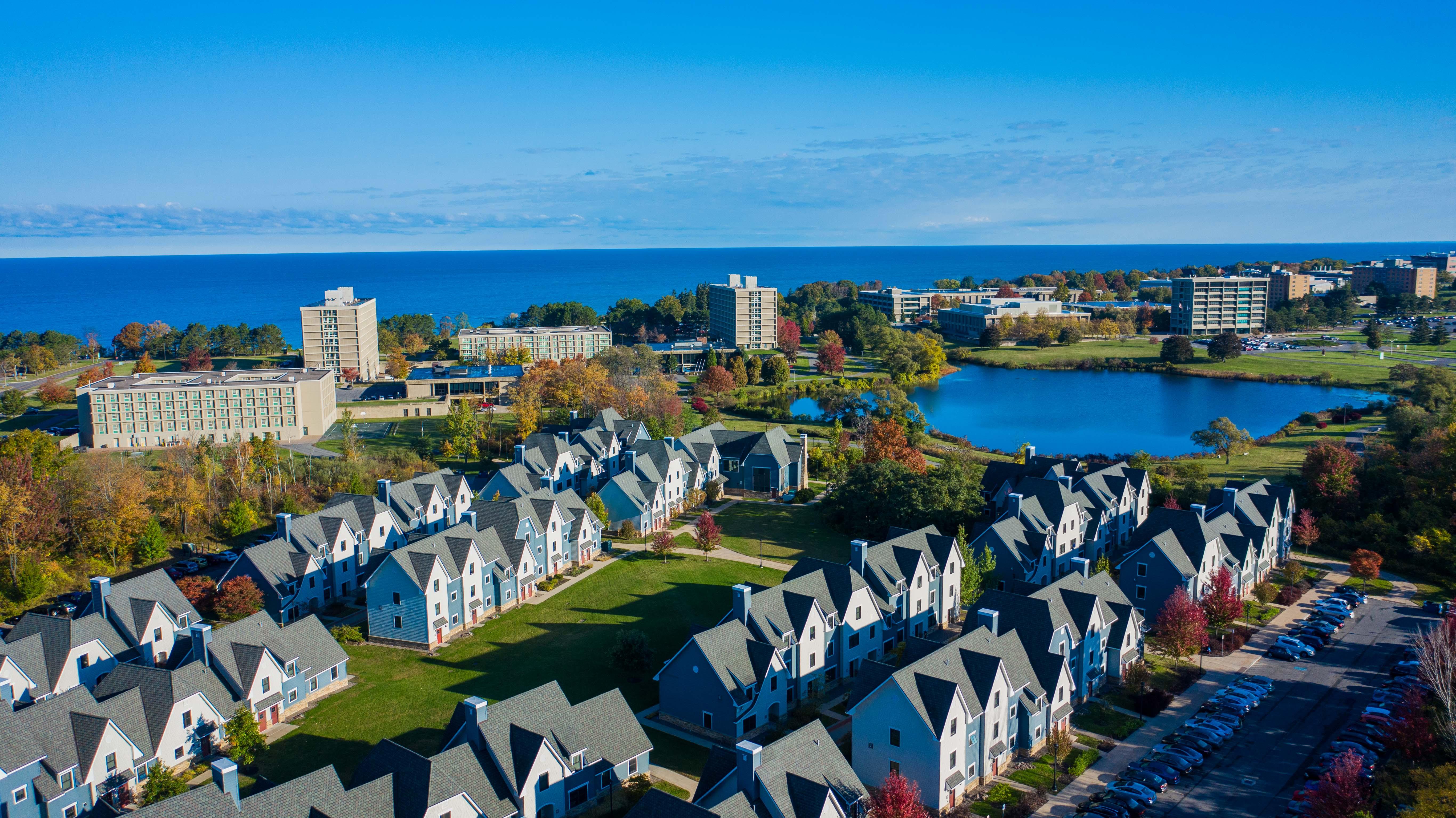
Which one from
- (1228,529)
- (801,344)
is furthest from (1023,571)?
(801,344)

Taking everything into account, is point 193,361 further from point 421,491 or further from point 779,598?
point 779,598

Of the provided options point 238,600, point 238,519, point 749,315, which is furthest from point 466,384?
point 238,600

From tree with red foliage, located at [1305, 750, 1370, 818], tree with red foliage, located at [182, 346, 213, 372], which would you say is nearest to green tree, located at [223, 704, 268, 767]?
tree with red foliage, located at [1305, 750, 1370, 818]

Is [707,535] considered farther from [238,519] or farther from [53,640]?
[53,640]

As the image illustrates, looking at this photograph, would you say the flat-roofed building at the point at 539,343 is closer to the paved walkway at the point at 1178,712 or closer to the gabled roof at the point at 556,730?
the paved walkway at the point at 1178,712

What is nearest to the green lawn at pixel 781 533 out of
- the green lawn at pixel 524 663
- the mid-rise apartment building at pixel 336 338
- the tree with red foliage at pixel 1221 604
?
the green lawn at pixel 524 663
